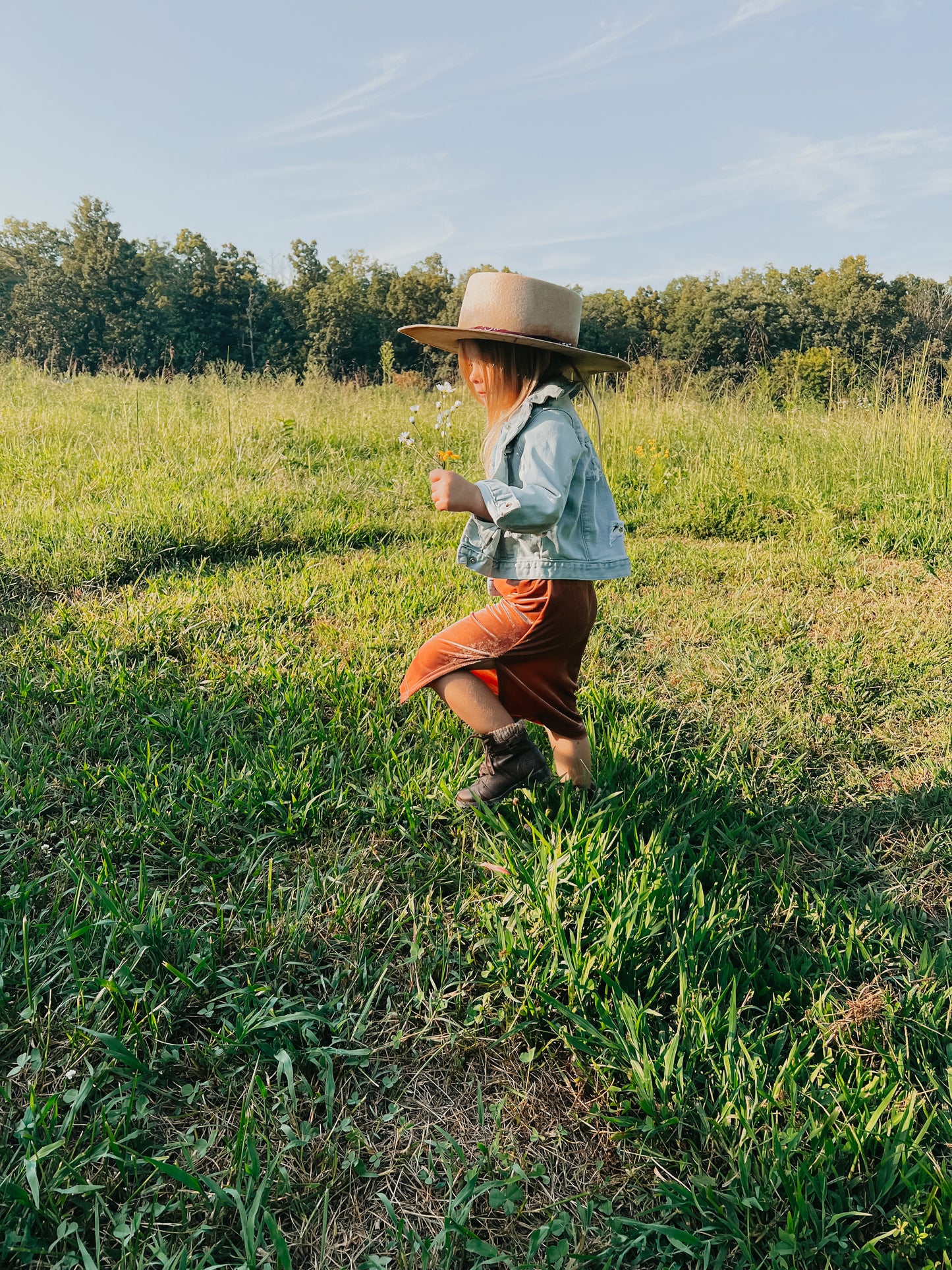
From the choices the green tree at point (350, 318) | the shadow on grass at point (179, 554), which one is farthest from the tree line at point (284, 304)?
the shadow on grass at point (179, 554)

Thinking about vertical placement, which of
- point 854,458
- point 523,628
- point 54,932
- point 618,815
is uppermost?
point 854,458

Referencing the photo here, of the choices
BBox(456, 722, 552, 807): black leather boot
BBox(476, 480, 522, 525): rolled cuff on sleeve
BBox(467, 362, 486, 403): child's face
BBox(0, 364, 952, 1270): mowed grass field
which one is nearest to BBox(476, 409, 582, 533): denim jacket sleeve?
BBox(476, 480, 522, 525): rolled cuff on sleeve

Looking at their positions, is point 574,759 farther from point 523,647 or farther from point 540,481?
point 540,481

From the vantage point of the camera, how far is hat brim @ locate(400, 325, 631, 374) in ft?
6.70

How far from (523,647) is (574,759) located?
0.44m

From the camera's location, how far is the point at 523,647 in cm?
216

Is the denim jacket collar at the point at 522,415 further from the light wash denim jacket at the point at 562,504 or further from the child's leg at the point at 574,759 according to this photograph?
the child's leg at the point at 574,759

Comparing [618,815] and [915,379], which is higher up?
[915,379]

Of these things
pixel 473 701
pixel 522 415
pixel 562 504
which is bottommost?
pixel 473 701

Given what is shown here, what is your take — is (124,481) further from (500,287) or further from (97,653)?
(500,287)

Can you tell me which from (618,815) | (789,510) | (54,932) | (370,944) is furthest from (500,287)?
(789,510)

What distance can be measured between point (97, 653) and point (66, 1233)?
2339 millimetres

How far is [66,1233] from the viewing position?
129 cm

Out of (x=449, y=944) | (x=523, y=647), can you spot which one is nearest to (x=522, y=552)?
(x=523, y=647)
